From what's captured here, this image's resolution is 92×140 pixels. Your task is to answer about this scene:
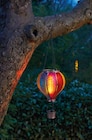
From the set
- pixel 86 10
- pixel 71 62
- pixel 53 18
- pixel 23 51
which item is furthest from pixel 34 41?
pixel 71 62

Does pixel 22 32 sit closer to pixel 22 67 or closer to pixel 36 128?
pixel 22 67

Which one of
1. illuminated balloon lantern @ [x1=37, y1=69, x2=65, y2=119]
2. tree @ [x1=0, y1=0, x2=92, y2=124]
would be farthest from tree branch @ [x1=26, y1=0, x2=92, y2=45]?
illuminated balloon lantern @ [x1=37, y1=69, x2=65, y2=119]

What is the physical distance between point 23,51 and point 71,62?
3414 mm

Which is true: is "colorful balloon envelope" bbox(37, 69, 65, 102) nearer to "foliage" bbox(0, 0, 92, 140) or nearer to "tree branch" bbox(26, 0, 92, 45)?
"tree branch" bbox(26, 0, 92, 45)

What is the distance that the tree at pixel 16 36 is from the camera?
9.12ft

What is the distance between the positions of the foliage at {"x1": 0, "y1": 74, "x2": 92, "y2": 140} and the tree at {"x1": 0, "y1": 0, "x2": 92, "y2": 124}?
1.37 metres

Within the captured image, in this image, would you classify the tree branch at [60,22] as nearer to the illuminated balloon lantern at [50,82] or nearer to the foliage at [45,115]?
the illuminated balloon lantern at [50,82]

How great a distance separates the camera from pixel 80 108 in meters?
4.53

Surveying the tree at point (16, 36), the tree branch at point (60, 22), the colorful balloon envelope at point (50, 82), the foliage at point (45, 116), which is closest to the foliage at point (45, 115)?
the foliage at point (45, 116)

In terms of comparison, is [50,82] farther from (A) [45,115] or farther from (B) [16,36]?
(A) [45,115]

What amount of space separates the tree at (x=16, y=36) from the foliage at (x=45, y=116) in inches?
54.0

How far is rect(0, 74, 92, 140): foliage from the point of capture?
13.9 ft

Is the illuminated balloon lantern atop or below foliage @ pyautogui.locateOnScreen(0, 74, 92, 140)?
atop

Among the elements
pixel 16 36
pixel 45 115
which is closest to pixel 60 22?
pixel 16 36
